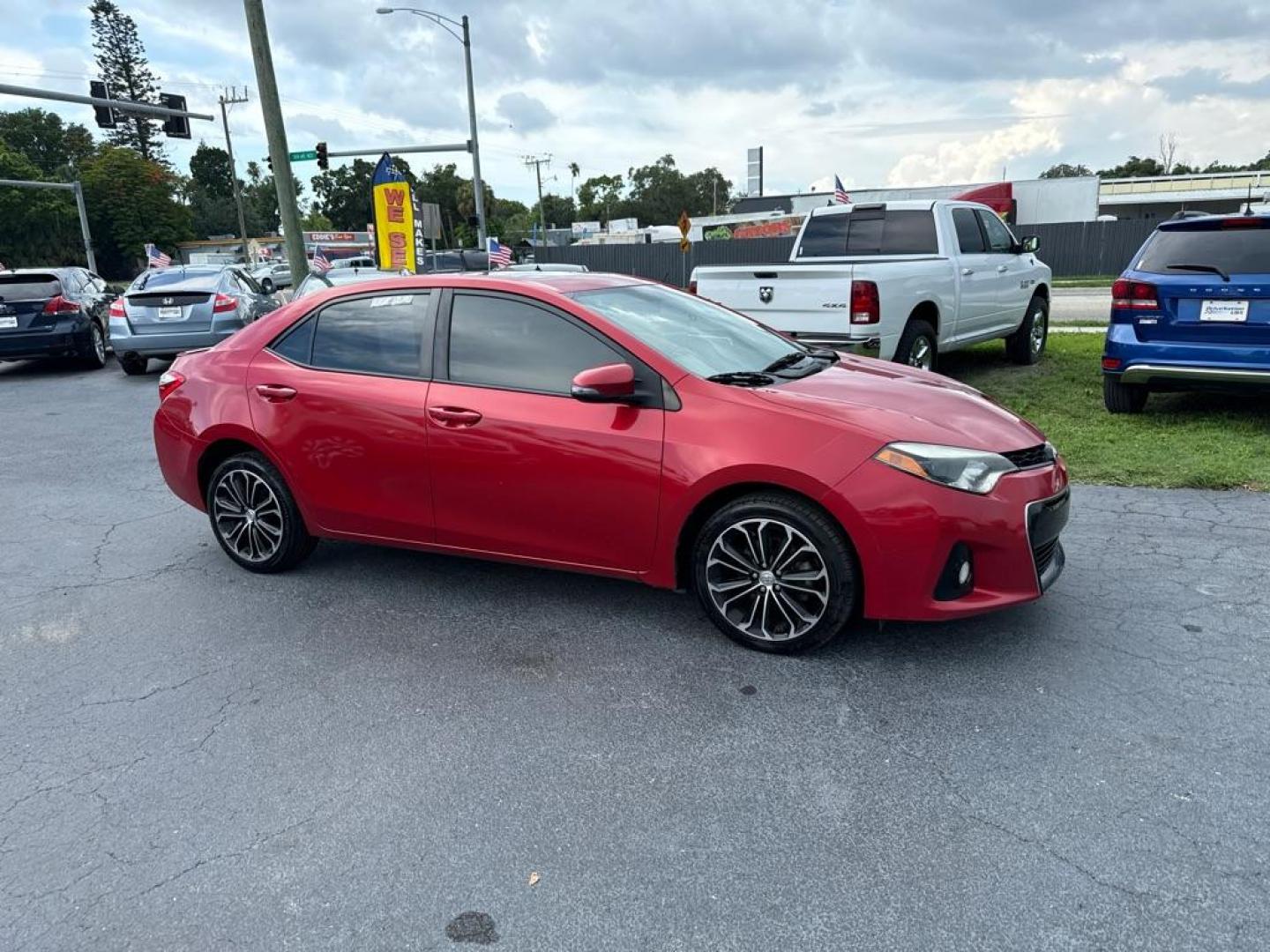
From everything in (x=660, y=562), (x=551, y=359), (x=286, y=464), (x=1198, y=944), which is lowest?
(x=1198, y=944)

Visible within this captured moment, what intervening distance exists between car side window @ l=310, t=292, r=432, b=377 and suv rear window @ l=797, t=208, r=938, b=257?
6.29 metres

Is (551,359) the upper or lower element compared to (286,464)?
upper

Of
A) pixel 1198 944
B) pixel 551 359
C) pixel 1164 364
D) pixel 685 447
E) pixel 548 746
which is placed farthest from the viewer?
pixel 1164 364

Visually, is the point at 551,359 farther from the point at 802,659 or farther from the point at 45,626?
the point at 45,626

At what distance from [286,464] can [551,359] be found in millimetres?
1628

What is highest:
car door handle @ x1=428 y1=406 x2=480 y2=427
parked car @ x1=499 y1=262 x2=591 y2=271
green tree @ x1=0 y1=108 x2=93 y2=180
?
green tree @ x1=0 y1=108 x2=93 y2=180

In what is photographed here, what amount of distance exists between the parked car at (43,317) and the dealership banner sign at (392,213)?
20.8 feet

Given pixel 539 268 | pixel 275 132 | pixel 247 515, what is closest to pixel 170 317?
pixel 275 132

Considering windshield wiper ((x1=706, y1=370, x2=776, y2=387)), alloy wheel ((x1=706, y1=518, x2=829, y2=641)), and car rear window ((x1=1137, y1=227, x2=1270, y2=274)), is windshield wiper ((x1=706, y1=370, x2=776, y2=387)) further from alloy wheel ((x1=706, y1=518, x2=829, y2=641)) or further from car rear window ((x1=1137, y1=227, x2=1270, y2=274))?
car rear window ((x1=1137, y1=227, x2=1270, y2=274))

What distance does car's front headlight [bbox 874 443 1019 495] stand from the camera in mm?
3422

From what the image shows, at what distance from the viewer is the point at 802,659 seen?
3.70 meters

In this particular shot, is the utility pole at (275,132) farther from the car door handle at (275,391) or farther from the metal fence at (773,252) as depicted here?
the metal fence at (773,252)

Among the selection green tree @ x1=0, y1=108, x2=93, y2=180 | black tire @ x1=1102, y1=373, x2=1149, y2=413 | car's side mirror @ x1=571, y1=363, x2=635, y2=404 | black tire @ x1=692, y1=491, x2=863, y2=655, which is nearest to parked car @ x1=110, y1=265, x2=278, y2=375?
car's side mirror @ x1=571, y1=363, x2=635, y2=404

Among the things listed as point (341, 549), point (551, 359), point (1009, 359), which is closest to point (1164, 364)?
point (1009, 359)
